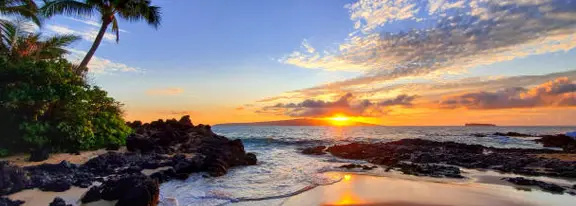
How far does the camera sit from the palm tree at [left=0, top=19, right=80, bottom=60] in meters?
16.9

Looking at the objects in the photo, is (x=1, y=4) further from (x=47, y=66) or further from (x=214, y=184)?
(x=214, y=184)

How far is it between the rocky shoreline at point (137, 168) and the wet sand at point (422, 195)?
494 centimetres

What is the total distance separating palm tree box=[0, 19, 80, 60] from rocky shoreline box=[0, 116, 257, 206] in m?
7.40

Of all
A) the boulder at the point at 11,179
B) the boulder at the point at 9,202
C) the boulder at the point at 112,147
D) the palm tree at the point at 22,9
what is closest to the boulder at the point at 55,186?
the boulder at the point at 11,179

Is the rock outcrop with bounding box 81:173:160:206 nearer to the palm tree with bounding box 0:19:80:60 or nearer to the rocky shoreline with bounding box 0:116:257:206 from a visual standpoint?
the rocky shoreline with bounding box 0:116:257:206

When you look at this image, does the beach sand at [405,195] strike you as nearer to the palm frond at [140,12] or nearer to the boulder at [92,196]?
the boulder at [92,196]

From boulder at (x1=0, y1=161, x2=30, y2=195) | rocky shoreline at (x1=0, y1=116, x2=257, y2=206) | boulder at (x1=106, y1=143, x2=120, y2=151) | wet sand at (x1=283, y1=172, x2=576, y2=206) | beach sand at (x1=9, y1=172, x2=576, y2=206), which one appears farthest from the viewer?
boulder at (x1=106, y1=143, x2=120, y2=151)

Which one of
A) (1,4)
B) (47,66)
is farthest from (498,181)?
(1,4)

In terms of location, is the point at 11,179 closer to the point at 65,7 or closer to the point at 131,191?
the point at 131,191

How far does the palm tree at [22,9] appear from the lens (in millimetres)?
19714

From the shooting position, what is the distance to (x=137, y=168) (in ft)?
45.7

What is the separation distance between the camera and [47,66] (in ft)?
48.8

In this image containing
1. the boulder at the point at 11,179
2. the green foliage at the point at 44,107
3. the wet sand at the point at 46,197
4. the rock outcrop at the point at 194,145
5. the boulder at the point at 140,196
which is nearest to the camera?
the boulder at the point at 140,196

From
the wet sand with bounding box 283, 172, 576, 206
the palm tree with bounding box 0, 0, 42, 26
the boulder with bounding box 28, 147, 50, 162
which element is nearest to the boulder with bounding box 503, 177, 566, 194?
the wet sand with bounding box 283, 172, 576, 206
